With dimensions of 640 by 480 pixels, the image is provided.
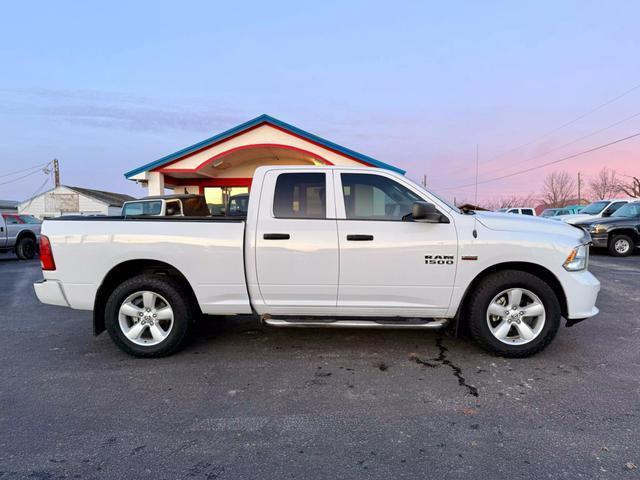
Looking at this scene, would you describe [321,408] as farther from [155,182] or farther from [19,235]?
[19,235]

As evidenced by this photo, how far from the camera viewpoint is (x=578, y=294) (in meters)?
3.74

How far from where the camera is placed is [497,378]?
11.3 ft

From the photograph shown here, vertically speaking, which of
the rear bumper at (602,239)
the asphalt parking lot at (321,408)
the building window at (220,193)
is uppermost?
the building window at (220,193)

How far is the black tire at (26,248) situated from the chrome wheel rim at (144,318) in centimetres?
1282

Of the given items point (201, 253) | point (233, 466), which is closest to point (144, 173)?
point (201, 253)

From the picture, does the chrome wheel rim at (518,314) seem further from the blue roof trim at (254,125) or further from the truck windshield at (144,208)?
the blue roof trim at (254,125)

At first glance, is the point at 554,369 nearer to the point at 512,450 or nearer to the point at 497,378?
the point at 497,378

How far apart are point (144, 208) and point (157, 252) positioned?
23.3 ft

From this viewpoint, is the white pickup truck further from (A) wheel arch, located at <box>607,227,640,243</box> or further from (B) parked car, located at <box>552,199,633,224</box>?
(B) parked car, located at <box>552,199,633,224</box>

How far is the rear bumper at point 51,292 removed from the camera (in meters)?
3.93

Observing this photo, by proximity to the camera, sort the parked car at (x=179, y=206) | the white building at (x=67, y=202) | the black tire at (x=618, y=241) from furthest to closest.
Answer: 1. the white building at (x=67, y=202)
2. the black tire at (x=618, y=241)
3. the parked car at (x=179, y=206)

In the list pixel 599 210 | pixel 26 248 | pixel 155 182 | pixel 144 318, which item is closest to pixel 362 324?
pixel 144 318

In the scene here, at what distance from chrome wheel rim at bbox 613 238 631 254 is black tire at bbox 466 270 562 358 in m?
11.3

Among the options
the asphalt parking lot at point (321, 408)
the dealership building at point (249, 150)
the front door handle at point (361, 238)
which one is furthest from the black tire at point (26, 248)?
the front door handle at point (361, 238)
